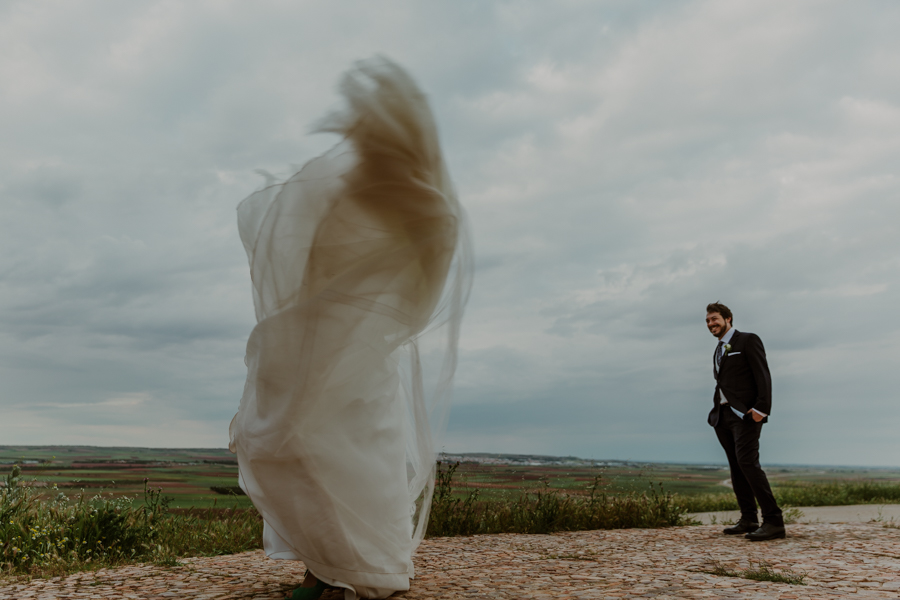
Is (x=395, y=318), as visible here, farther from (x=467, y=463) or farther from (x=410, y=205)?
(x=467, y=463)

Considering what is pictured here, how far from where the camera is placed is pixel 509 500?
706 centimetres

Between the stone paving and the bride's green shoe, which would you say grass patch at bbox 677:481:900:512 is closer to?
the stone paving

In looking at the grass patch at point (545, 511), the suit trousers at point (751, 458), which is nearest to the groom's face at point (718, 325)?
the suit trousers at point (751, 458)

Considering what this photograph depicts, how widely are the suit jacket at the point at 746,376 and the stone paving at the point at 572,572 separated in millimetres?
1368

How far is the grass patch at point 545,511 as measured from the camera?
6.53 meters

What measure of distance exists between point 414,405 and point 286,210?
4.49 ft

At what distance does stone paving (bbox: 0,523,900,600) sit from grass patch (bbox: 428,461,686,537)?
1.51 ft

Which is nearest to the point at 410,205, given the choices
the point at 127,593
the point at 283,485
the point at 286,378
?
the point at 286,378

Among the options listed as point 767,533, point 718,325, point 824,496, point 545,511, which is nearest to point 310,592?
point 545,511

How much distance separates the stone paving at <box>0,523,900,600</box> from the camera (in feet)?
11.7

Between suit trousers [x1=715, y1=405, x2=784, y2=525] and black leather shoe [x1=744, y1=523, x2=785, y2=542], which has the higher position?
suit trousers [x1=715, y1=405, x2=784, y2=525]

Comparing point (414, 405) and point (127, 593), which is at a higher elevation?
point (414, 405)

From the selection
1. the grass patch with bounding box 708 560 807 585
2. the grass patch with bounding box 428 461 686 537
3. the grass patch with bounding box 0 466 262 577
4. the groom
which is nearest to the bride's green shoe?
the grass patch with bounding box 0 466 262 577

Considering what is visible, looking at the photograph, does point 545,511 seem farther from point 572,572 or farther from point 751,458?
point 572,572
